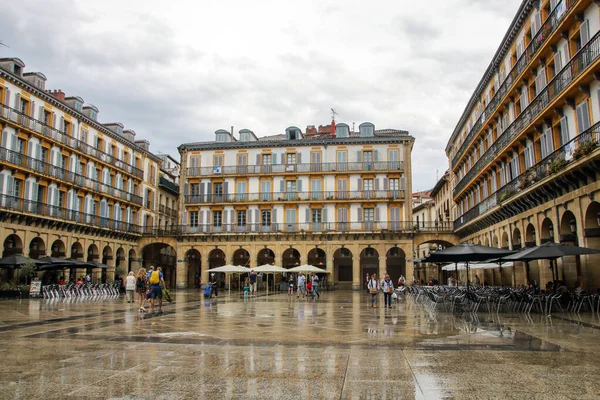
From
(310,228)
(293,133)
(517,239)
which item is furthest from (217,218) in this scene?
(517,239)

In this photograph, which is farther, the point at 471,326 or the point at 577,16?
the point at 577,16

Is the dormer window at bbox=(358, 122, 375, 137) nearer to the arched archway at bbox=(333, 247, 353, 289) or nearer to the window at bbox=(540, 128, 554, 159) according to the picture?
the arched archway at bbox=(333, 247, 353, 289)

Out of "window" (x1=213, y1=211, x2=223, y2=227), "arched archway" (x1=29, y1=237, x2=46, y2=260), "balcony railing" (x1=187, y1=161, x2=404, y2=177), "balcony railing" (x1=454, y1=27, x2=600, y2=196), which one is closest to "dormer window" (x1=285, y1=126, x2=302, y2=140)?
"balcony railing" (x1=187, y1=161, x2=404, y2=177)

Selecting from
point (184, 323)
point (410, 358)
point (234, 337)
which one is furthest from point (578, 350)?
point (184, 323)

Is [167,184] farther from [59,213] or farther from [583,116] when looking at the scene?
[583,116]

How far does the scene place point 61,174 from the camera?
3575cm

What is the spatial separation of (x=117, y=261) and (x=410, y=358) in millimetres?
41864

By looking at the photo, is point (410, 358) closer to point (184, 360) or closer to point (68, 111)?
point (184, 360)

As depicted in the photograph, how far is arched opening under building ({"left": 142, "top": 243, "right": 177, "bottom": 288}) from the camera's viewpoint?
4978cm

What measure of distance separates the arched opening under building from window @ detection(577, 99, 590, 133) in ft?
130

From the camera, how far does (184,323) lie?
13.5 m

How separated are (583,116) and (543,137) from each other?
402 cm

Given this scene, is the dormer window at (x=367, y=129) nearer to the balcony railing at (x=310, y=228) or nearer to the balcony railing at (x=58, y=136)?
the balcony railing at (x=310, y=228)

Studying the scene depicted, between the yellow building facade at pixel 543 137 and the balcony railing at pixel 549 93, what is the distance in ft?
0.14
